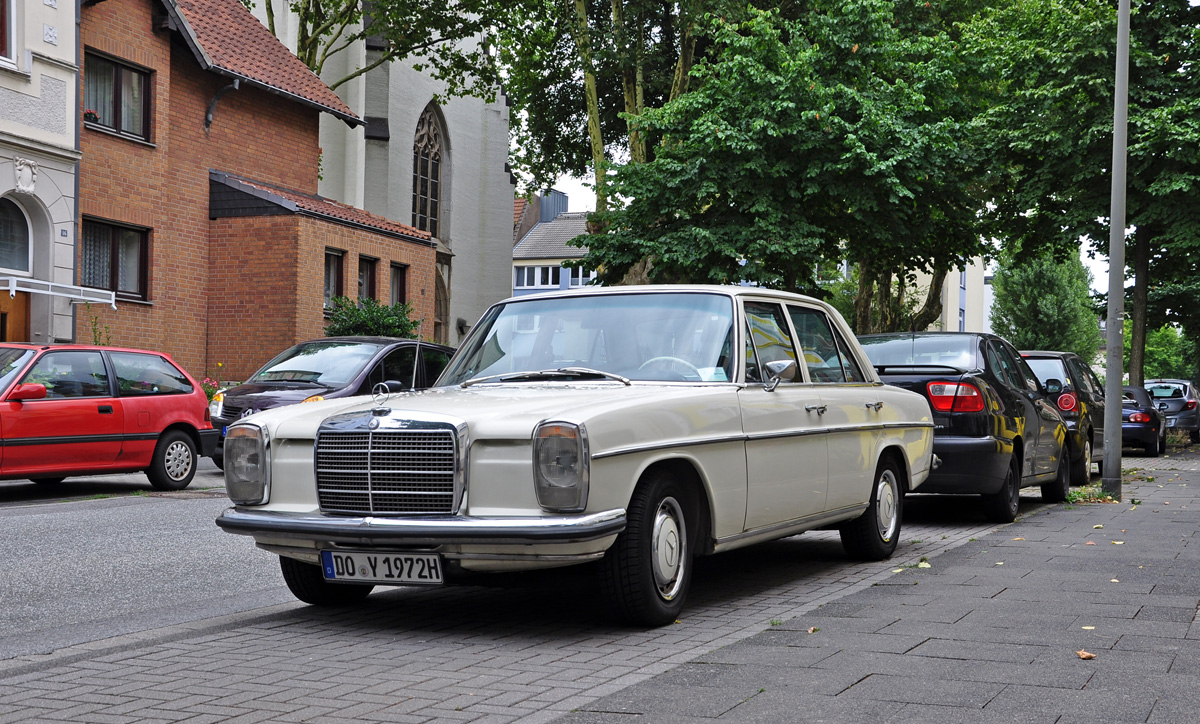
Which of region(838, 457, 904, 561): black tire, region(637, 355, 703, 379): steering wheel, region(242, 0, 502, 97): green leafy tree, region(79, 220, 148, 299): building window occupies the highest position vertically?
region(242, 0, 502, 97): green leafy tree

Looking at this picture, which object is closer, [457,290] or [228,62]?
[228,62]

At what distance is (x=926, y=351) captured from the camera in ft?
36.1

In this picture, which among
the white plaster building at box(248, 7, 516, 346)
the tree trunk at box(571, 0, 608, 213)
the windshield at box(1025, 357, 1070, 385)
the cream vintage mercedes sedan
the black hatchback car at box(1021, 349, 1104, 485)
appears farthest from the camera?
the white plaster building at box(248, 7, 516, 346)

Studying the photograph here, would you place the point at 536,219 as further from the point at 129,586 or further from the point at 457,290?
the point at 129,586

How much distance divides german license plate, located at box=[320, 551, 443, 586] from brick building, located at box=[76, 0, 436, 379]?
1749cm

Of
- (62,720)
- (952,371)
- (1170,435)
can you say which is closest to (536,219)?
(1170,435)

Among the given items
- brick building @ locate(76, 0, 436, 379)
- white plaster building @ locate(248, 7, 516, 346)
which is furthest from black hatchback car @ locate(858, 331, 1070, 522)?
white plaster building @ locate(248, 7, 516, 346)

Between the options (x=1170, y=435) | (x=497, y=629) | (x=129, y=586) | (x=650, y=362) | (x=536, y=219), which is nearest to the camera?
(x=497, y=629)

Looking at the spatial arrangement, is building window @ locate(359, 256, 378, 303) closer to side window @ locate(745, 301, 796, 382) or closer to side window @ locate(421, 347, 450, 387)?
side window @ locate(421, 347, 450, 387)

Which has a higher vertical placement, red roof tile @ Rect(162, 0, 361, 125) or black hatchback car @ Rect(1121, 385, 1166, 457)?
red roof tile @ Rect(162, 0, 361, 125)

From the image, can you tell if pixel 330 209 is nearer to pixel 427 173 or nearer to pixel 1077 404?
pixel 427 173

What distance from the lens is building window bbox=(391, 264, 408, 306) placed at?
29375 mm

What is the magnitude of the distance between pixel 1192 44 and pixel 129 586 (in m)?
23.3

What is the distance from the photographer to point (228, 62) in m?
24.9
